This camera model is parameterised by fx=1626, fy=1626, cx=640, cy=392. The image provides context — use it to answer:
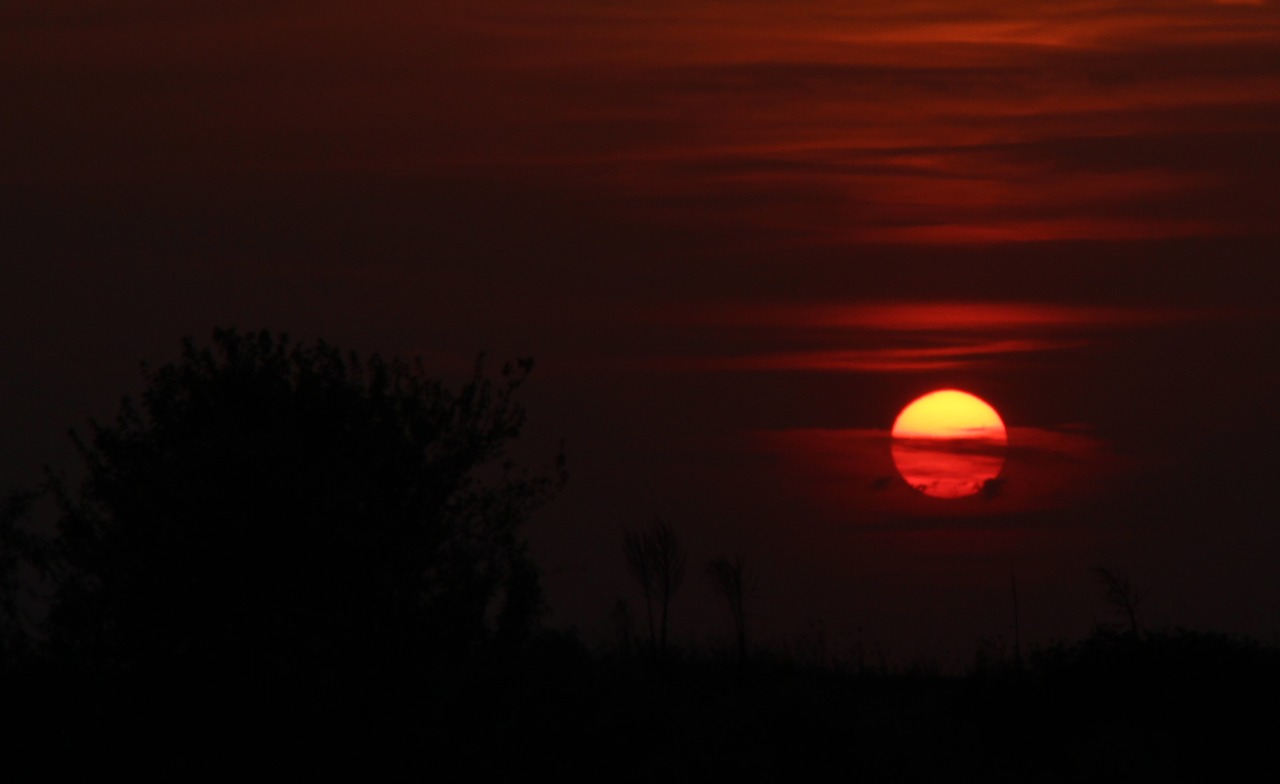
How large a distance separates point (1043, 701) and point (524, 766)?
8039mm

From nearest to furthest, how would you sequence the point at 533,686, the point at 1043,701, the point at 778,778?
the point at 778,778
the point at 533,686
the point at 1043,701

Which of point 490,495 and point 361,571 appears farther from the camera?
point 490,495

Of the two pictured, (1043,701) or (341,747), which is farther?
(1043,701)

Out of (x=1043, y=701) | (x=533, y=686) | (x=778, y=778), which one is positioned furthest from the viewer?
(x=1043, y=701)

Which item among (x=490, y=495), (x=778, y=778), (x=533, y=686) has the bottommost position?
(x=778, y=778)

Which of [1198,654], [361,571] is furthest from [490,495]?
[1198,654]

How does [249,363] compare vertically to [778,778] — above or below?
above

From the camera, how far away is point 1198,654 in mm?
24219

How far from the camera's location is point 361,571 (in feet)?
71.7

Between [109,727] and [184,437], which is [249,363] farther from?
[109,727]

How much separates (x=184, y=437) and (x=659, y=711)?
7901 millimetres

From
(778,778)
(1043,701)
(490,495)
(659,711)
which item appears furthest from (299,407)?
A: (1043,701)

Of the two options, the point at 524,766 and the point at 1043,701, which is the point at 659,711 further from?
the point at 1043,701

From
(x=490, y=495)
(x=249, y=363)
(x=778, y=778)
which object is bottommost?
(x=778, y=778)
